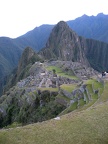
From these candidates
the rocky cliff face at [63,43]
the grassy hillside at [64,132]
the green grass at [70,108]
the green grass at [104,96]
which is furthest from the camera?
the rocky cliff face at [63,43]

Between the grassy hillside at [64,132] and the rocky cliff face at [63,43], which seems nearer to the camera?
the grassy hillside at [64,132]

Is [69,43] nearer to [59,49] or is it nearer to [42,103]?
[59,49]

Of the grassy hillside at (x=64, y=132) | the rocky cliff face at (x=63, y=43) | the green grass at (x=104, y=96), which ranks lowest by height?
the rocky cliff face at (x=63, y=43)

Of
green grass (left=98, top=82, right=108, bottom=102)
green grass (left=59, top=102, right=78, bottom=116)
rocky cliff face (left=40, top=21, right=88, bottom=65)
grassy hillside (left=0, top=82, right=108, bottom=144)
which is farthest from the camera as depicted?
rocky cliff face (left=40, top=21, right=88, bottom=65)

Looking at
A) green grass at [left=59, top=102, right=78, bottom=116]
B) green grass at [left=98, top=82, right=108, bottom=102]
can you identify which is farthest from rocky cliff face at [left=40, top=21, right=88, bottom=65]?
green grass at [left=98, top=82, right=108, bottom=102]

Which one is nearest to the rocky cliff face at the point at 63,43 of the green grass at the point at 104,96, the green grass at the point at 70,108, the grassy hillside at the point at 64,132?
the green grass at the point at 70,108

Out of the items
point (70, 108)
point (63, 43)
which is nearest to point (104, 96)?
point (70, 108)

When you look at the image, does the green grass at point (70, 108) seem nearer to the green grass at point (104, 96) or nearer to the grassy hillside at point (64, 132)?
the green grass at point (104, 96)

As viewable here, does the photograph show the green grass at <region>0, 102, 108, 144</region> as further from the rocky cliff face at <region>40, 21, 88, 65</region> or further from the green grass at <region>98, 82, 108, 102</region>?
the rocky cliff face at <region>40, 21, 88, 65</region>

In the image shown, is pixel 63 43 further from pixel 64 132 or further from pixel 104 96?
pixel 64 132
